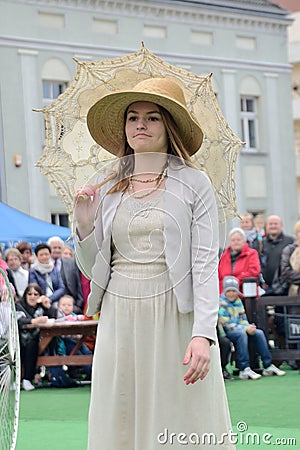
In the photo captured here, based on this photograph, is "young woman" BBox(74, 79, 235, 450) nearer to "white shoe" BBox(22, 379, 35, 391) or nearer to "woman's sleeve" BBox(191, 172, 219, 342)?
"woman's sleeve" BBox(191, 172, 219, 342)

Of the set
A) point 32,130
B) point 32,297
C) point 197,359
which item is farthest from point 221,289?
point 32,130

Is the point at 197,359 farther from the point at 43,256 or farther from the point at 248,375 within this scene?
the point at 43,256

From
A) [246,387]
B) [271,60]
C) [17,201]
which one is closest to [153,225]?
[246,387]

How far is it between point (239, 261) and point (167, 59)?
19406mm

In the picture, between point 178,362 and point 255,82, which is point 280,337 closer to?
point 178,362

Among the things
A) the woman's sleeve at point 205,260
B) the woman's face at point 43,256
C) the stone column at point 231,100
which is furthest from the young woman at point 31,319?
the stone column at point 231,100

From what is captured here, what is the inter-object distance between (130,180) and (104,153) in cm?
147

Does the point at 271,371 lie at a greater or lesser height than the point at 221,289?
lesser

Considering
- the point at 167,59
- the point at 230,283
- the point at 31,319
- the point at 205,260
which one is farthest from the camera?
the point at 167,59

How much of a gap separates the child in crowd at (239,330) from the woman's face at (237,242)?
597 millimetres

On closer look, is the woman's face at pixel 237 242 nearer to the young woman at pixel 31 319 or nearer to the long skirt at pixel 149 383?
the young woman at pixel 31 319

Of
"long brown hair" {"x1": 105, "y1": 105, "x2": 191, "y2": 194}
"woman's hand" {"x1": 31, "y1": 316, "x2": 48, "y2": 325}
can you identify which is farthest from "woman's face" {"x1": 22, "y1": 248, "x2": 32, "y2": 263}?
"long brown hair" {"x1": 105, "y1": 105, "x2": 191, "y2": 194}

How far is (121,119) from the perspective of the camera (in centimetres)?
460

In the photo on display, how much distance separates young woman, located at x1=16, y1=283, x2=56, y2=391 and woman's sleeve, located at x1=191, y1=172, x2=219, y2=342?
7654mm
